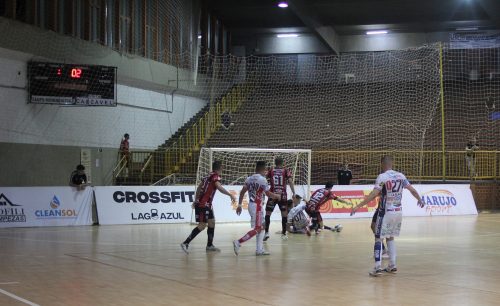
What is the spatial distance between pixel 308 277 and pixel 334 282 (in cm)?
63

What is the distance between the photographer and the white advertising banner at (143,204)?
79.5 ft

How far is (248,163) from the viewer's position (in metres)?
29.2

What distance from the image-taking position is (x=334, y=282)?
10.6 metres

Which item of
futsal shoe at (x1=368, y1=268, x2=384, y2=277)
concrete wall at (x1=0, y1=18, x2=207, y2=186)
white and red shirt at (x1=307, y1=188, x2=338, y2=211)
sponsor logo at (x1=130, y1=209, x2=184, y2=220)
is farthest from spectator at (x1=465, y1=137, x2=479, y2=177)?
futsal shoe at (x1=368, y1=268, x2=384, y2=277)

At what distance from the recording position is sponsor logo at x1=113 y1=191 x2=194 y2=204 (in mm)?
24375

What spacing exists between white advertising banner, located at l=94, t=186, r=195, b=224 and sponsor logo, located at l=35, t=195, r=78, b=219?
Result: 37.9 inches

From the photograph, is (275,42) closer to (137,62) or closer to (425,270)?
(137,62)

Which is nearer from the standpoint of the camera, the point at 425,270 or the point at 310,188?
the point at 425,270

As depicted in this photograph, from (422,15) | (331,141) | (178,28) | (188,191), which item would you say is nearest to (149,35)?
(178,28)

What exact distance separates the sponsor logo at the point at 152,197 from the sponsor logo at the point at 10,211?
3222mm

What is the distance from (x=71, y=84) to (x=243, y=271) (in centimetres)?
1605

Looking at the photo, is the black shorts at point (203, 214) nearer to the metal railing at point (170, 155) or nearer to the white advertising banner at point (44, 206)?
the white advertising banner at point (44, 206)

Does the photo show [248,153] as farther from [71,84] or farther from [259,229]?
[259,229]

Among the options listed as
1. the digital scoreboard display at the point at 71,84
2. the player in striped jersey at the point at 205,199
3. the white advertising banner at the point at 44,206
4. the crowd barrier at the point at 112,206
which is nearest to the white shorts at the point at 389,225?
the player in striped jersey at the point at 205,199
